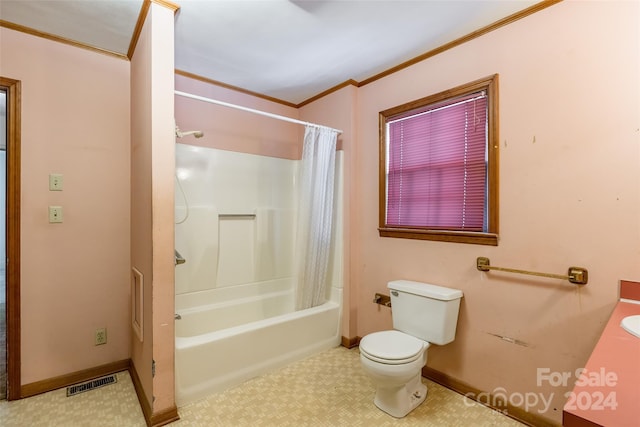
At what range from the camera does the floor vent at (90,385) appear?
1957 millimetres

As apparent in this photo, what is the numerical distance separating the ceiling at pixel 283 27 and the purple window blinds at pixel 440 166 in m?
0.45

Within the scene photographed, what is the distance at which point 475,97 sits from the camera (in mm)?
1937

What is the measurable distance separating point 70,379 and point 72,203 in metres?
1.16

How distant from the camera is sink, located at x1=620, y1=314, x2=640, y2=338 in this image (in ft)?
3.40

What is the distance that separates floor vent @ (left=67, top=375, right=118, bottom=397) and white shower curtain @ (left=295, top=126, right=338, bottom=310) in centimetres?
137

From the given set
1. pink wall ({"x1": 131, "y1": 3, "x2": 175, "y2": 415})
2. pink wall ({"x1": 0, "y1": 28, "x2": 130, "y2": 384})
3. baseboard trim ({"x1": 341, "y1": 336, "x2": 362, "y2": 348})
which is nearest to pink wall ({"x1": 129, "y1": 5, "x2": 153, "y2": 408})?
pink wall ({"x1": 131, "y1": 3, "x2": 175, "y2": 415})

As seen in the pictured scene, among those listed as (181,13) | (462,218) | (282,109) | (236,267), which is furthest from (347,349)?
(181,13)

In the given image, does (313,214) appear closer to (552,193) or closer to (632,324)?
(552,193)

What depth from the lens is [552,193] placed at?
163 centimetres

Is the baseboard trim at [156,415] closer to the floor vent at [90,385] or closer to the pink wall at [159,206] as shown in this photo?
the pink wall at [159,206]

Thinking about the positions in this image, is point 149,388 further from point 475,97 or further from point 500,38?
point 500,38


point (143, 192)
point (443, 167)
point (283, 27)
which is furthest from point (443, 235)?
point (143, 192)

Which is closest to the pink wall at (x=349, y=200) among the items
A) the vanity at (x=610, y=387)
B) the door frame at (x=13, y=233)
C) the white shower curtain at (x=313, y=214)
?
the white shower curtain at (x=313, y=214)

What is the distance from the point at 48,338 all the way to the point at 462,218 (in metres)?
2.78
